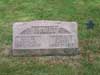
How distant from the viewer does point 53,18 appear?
12016mm

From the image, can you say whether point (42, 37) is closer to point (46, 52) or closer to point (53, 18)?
point (46, 52)

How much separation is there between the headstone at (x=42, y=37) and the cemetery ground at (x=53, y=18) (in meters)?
0.23

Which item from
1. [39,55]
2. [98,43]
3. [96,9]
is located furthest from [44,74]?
[96,9]

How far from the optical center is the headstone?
976cm

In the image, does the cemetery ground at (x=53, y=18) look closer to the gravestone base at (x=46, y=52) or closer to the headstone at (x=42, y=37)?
the gravestone base at (x=46, y=52)

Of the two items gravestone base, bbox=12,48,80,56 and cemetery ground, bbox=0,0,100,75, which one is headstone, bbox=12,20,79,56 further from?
cemetery ground, bbox=0,0,100,75

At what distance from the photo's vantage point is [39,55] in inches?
389

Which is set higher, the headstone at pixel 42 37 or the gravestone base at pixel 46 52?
the headstone at pixel 42 37

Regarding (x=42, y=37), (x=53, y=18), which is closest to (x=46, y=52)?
(x=42, y=37)

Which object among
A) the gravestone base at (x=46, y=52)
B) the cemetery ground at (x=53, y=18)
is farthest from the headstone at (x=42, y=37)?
the cemetery ground at (x=53, y=18)

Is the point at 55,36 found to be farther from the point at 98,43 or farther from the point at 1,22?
the point at 1,22

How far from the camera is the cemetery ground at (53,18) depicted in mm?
9375

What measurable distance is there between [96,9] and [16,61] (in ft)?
13.6

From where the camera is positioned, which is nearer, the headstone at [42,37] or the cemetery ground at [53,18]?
the cemetery ground at [53,18]
